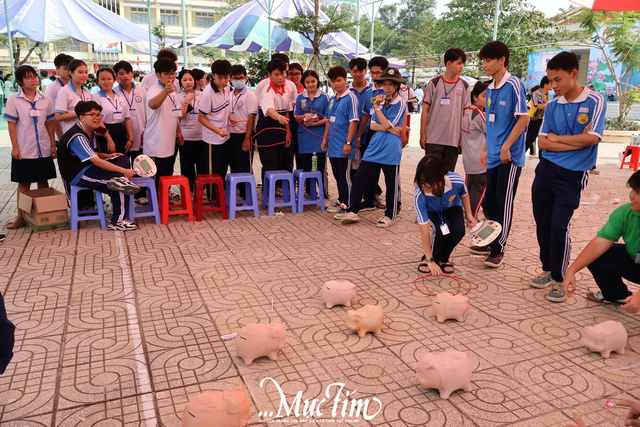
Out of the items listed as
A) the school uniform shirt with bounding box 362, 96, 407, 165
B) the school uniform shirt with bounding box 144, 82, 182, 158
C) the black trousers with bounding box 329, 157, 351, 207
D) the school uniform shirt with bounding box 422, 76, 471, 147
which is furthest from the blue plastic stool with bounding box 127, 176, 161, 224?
the school uniform shirt with bounding box 422, 76, 471, 147

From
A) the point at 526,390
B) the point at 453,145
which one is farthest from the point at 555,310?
the point at 453,145

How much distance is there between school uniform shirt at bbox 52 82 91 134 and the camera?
5539 mm

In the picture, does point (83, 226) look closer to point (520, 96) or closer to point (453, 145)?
point (453, 145)

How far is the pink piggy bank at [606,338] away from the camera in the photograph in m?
2.87

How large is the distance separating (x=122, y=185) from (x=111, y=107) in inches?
44.6

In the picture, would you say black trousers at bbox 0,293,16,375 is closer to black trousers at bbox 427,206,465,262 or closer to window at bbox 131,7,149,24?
black trousers at bbox 427,206,465,262

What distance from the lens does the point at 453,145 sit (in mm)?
5535

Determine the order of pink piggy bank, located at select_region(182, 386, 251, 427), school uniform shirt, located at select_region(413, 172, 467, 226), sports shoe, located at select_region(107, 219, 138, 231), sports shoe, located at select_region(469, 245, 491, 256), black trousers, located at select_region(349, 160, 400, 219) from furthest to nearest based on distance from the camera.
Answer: black trousers, located at select_region(349, 160, 400, 219), sports shoe, located at select_region(107, 219, 138, 231), sports shoe, located at select_region(469, 245, 491, 256), school uniform shirt, located at select_region(413, 172, 467, 226), pink piggy bank, located at select_region(182, 386, 251, 427)

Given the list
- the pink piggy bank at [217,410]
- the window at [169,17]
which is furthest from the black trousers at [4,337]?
the window at [169,17]

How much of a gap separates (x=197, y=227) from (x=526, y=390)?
12.8ft

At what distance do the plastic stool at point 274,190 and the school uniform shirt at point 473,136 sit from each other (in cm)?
205

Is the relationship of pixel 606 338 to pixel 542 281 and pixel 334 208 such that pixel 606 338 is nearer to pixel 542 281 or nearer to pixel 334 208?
pixel 542 281

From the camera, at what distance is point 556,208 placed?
3.70 m

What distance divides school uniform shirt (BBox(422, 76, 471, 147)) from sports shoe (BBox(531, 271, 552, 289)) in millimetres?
2013
